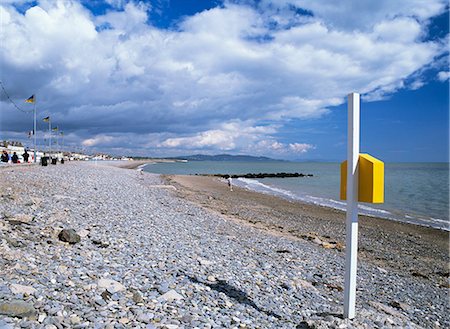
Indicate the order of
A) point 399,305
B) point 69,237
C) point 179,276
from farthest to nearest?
point 69,237, point 399,305, point 179,276

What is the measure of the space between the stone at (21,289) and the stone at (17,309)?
1.09 feet

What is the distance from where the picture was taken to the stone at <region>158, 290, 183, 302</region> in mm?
4595

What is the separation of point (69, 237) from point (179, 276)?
8.24 ft

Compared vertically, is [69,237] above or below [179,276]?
above

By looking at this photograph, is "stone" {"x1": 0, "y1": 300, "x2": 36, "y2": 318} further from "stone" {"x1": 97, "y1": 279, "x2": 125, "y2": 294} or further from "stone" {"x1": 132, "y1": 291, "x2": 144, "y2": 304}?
"stone" {"x1": 132, "y1": 291, "x2": 144, "y2": 304}

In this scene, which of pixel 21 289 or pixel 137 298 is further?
pixel 137 298

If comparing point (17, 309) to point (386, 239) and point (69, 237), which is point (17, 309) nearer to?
point (69, 237)

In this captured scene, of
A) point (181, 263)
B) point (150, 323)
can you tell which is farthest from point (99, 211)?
point (150, 323)

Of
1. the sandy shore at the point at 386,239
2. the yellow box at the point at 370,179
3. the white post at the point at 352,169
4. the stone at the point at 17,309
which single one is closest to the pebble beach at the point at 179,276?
the stone at the point at 17,309

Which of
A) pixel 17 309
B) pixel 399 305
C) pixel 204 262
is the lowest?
pixel 399 305

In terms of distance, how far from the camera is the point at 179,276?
5559 mm

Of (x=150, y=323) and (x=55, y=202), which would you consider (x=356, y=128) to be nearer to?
(x=150, y=323)

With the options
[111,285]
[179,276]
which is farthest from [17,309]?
[179,276]

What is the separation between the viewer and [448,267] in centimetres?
1065
